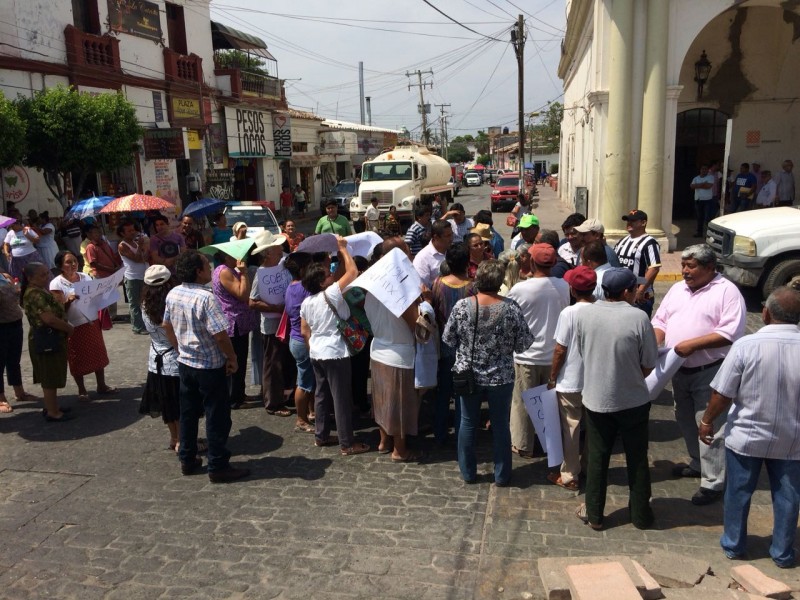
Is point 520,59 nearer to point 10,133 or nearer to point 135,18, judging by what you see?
point 135,18

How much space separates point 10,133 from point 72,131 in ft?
8.30

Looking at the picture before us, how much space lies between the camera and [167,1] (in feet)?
82.3

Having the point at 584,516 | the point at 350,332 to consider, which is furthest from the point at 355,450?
the point at 584,516

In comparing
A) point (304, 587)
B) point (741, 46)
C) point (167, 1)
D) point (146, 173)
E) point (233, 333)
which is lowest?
point (304, 587)

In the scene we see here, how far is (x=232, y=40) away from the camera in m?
28.8

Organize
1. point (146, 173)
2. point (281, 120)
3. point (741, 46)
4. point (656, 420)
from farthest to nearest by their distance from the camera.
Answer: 1. point (281, 120)
2. point (146, 173)
3. point (741, 46)
4. point (656, 420)

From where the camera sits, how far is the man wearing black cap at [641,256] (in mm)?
5953

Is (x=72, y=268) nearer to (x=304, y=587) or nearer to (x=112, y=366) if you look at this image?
(x=112, y=366)

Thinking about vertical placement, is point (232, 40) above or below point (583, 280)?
above

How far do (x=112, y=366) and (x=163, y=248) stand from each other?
192cm

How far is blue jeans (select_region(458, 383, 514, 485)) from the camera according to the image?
4.71 m

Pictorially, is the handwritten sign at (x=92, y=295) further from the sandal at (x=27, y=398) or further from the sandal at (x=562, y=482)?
the sandal at (x=562, y=482)

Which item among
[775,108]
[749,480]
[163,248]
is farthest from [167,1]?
[749,480]

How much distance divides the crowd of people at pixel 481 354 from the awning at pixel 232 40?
24.6 metres
